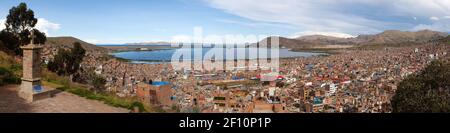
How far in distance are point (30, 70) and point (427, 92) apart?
11983 mm

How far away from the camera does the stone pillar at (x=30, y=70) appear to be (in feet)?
22.2

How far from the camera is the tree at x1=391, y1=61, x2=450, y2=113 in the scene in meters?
10.1

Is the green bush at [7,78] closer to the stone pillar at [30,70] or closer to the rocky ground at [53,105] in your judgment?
the rocky ground at [53,105]

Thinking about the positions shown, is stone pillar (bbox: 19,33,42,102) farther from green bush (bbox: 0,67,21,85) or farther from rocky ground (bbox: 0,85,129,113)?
green bush (bbox: 0,67,21,85)

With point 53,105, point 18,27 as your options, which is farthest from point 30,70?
point 18,27

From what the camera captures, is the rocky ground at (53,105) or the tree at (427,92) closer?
the rocky ground at (53,105)

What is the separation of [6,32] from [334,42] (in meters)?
141

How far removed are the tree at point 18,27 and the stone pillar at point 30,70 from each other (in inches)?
339

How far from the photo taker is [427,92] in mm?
10992

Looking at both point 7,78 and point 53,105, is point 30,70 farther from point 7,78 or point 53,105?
point 7,78

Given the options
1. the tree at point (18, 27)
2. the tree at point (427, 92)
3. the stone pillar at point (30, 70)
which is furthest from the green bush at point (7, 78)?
the tree at point (427, 92)

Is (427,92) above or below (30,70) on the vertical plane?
below

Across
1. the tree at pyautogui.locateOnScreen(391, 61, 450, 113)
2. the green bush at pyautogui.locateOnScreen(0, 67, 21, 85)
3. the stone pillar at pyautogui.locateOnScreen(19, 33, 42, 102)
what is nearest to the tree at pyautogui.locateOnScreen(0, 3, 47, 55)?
the green bush at pyautogui.locateOnScreen(0, 67, 21, 85)
